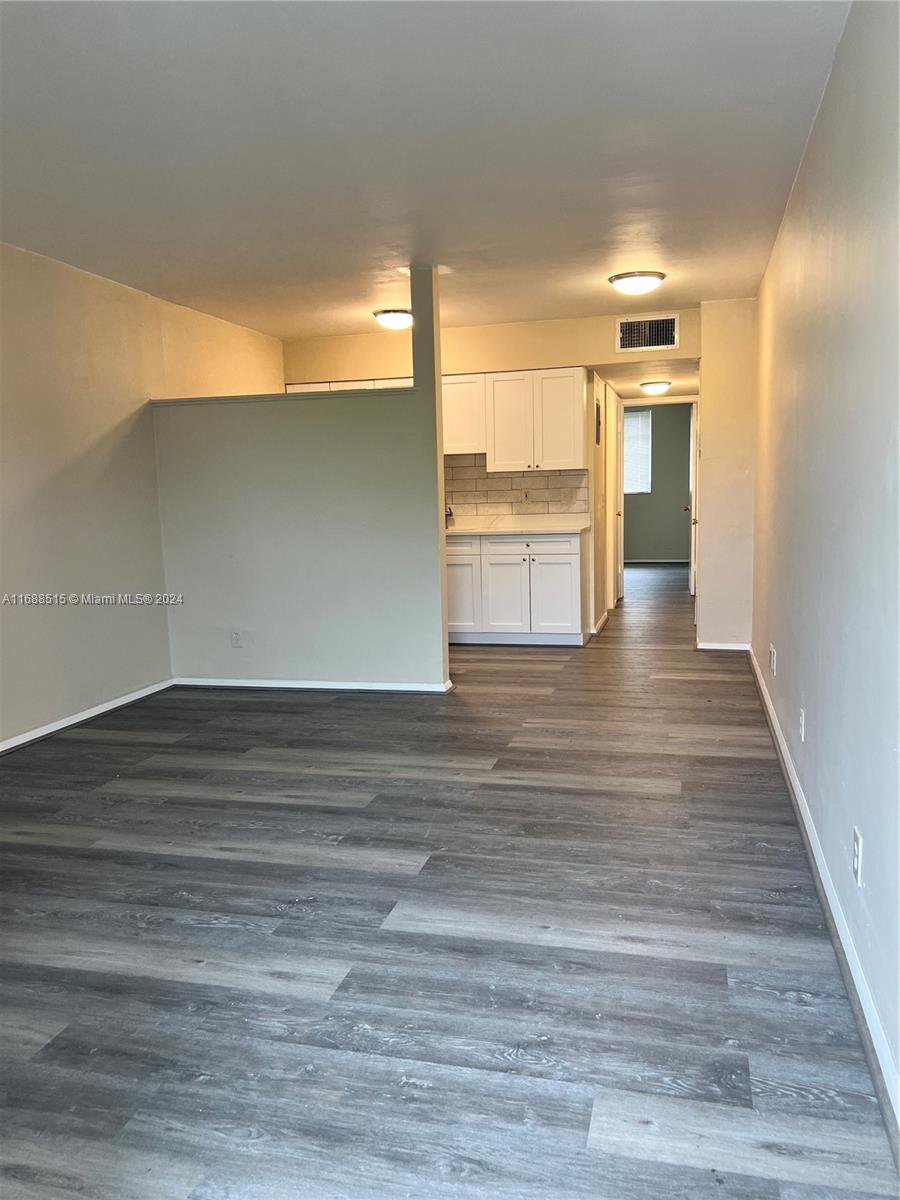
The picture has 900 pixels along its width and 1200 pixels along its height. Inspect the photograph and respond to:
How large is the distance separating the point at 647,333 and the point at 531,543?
1.81 meters

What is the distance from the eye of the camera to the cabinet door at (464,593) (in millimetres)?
6832

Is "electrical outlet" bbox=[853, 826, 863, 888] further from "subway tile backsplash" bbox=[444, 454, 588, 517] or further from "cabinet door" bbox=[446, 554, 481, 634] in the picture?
"subway tile backsplash" bbox=[444, 454, 588, 517]

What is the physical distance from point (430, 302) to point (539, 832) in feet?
10.7

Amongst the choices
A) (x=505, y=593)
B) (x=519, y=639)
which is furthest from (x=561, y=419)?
(x=519, y=639)

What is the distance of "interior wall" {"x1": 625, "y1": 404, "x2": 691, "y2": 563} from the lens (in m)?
13.5

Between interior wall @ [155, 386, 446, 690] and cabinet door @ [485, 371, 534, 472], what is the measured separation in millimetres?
1862

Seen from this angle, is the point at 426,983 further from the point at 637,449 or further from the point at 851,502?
the point at 637,449

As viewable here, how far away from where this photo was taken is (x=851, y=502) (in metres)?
2.16

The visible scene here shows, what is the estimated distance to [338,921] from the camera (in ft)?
8.14

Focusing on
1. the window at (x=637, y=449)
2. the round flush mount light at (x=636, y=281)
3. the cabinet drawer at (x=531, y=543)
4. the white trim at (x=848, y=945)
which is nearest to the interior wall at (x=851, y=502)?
the white trim at (x=848, y=945)

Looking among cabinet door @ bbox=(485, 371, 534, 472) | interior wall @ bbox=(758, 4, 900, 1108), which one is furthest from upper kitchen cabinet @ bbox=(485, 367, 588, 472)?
interior wall @ bbox=(758, 4, 900, 1108)

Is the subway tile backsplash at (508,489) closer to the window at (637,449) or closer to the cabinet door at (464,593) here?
the cabinet door at (464,593)

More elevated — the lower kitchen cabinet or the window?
the window

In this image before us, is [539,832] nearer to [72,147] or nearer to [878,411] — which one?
[878,411]
